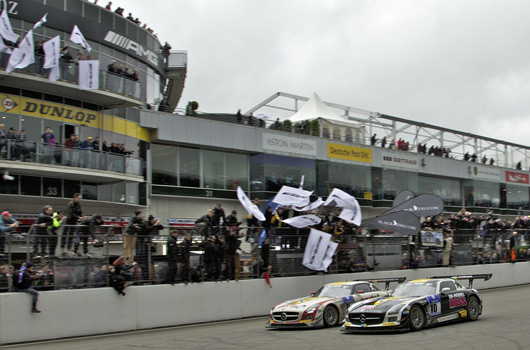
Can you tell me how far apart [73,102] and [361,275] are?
15.3 m

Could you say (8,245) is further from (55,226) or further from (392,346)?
(392,346)

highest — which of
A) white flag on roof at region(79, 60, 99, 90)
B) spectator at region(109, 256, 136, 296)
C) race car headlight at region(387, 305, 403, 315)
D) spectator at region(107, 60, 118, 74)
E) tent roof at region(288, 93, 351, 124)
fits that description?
tent roof at region(288, 93, 351, 124)

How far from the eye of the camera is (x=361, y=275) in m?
25.5

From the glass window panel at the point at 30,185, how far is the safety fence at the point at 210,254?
181cm

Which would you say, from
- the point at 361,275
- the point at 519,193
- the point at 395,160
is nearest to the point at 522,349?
the point at 361,275

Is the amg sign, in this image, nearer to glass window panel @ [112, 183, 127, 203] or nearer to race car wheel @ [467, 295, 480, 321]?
glass window panel @ [112, 183, 127, 203]

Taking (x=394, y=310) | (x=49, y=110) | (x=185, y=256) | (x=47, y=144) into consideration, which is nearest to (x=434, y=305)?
(x=394, y=310)

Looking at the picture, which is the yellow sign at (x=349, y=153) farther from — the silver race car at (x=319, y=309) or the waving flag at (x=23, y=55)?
the silver race car at (x=319, y=309)

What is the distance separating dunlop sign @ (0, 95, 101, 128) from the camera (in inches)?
1041

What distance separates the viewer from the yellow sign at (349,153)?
4318 cm

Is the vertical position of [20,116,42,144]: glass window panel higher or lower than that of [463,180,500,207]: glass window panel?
higher

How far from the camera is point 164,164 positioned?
1348 inches

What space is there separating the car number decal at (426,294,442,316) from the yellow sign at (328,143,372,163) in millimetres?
27441

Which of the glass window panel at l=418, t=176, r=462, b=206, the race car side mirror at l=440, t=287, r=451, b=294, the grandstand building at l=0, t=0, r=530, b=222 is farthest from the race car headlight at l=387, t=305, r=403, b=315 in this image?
the glass window panel at l=418, t=176, r=462, b=206
